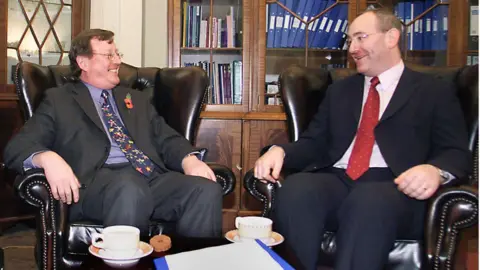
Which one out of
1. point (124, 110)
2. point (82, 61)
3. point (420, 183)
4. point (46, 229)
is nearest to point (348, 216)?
point (420, 183)

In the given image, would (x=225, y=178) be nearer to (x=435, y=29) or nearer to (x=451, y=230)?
(x=451, y=230)

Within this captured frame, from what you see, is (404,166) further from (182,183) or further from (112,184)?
(112,184)

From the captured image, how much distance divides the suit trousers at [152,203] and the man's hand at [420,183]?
2.07ft

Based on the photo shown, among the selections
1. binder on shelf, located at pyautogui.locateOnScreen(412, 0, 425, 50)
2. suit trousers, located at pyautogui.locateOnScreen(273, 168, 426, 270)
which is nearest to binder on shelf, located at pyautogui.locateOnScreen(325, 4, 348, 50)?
binder on shelf, located at pyautogui.locateOnScreen(412, 0, 425, 50)

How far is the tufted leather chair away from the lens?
1664 millimetres

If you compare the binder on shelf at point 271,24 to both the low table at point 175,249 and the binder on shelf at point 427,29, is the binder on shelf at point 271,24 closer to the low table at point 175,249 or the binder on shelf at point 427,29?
the binder on shelf at point 427,29

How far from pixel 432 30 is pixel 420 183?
70.3 inches

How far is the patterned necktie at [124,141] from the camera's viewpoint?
6.68 ft

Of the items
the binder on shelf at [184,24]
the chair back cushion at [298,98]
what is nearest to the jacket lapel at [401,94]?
the chair back cushion at [298,98]

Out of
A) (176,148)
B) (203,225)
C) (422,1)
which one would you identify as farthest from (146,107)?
(422,1)

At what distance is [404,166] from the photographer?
184cm

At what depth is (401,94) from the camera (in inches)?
76.5

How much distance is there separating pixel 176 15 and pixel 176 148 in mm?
1242

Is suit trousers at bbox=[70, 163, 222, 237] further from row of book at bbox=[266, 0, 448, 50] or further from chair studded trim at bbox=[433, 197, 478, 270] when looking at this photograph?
row of book at bbox=[266, 0, 448, 50]
